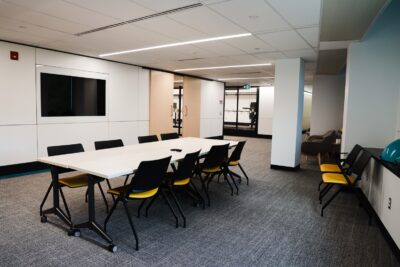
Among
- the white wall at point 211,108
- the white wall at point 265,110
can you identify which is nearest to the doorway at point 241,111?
the white wall at point 265,110

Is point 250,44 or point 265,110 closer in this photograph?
point 250,44

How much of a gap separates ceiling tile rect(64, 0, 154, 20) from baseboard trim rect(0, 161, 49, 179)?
387cm

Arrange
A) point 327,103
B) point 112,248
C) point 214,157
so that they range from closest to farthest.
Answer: point 112,248
point 214,157
point 327,103

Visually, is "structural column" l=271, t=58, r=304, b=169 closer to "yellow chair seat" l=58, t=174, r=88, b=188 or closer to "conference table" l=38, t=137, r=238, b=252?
"conference table" l=38, t=137, r=238, b=252

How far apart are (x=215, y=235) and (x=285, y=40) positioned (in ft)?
11.3

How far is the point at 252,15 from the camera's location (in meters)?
3.50

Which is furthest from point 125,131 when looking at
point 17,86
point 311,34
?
point 311,34

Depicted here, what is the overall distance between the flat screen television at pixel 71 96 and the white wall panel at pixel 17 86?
24 cm

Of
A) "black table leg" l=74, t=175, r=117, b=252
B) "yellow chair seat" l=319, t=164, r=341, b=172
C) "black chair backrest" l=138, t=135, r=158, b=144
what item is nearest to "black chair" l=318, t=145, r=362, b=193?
"yellow chair seat" l=319, t=164, r=341, b=172

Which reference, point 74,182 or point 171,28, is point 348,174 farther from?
point 74,182

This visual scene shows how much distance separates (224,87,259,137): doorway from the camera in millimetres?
13953

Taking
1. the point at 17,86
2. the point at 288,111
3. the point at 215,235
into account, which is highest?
the point at 17,86

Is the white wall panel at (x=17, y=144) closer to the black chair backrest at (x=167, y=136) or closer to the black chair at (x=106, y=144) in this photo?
the black chair at (x=106, y=144)

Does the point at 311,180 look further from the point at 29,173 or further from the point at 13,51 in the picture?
the point at 13,51
